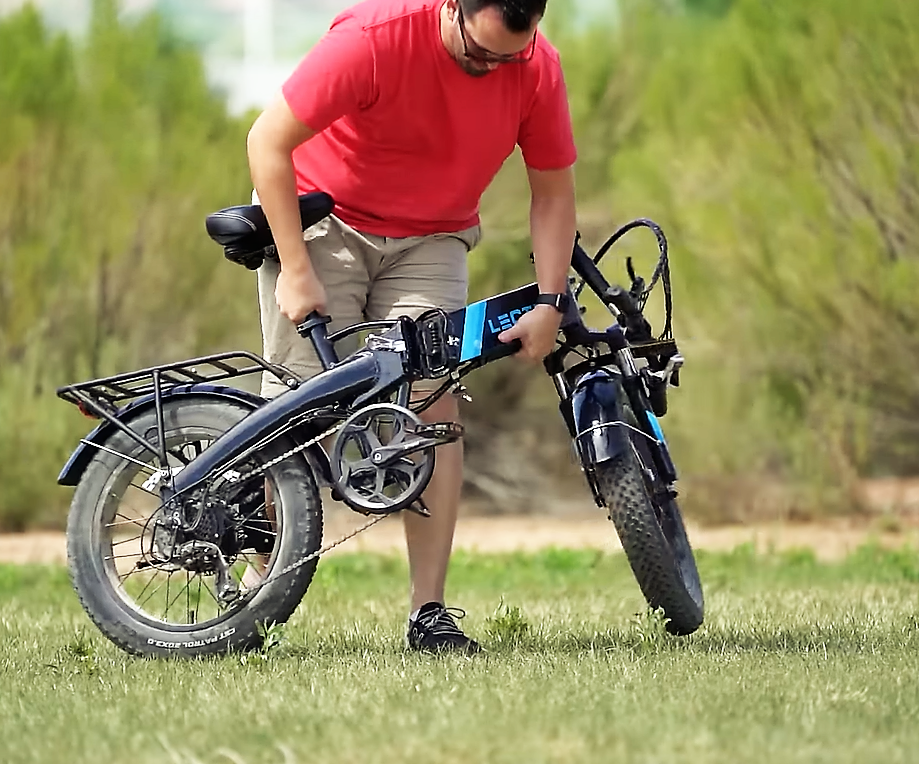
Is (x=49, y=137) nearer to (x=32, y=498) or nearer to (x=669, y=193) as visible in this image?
(x=32, y=498)

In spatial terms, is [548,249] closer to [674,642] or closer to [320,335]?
[320,335]

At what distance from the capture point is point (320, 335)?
4.48 meters

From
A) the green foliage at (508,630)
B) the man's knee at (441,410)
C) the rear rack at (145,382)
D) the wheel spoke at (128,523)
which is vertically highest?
the rear rack at (145,382)

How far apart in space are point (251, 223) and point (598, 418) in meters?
1.01

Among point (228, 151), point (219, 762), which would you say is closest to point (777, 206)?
point (228, 151)

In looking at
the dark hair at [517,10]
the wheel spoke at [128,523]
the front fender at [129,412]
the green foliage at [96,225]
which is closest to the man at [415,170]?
the dark hair at [517,10]

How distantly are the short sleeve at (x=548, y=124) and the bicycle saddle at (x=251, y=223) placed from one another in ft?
1.80

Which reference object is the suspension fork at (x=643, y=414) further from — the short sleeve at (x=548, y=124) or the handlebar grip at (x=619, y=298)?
the short sleeve at (x=548, y=124)

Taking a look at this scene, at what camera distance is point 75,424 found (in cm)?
1051

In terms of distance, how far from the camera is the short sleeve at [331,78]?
169 inches

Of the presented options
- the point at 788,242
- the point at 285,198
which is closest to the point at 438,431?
the point at 285,198

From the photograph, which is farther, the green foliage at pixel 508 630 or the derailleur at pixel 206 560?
the green foliage at pixel 508 630

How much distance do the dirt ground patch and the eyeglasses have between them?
5.09m

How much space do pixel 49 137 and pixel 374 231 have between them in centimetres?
660
